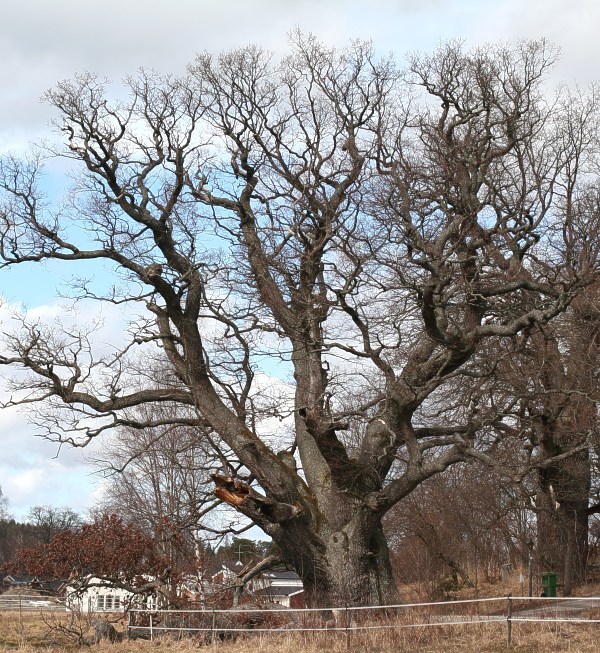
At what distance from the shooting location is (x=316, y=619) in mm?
15641

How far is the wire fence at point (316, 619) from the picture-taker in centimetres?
1454

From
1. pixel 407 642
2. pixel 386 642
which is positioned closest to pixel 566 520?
pixel 407 642

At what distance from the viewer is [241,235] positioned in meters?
20.4

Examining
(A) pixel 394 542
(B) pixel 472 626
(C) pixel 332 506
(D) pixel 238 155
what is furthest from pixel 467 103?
(A) pixel 394 542

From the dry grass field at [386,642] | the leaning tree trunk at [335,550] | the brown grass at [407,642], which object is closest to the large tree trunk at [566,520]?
the leaning tree trunk at [335,550]

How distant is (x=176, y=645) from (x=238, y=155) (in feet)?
36.1

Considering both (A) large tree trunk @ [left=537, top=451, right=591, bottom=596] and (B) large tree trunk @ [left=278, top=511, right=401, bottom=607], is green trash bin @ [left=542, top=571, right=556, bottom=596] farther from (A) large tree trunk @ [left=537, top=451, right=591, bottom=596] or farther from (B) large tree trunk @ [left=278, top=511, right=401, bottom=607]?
(B) large tree trunk @ [left=278, top=511, right=401, bottom=607]

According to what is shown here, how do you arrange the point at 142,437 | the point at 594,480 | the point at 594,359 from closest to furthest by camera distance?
the point at 594,359 → the point at 594,480 → the point at 142,437

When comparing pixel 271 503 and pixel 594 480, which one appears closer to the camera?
pixel 271 503

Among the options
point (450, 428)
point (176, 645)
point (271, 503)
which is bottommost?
point (176, 645)

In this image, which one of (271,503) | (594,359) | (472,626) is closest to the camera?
(472,626)

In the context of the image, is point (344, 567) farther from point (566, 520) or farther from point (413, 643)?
point (566, 520)

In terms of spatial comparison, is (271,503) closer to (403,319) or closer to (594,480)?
(403,319)

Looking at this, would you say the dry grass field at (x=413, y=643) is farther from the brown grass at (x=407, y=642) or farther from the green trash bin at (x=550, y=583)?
the green trash bin at (x=550, y=583)
